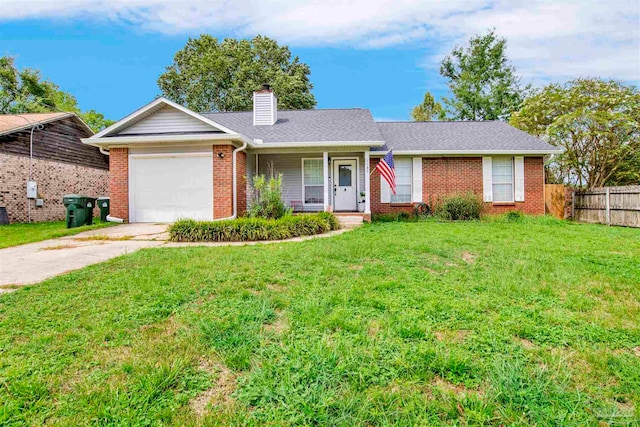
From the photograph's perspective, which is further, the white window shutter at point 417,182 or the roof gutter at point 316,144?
the white window shutter at point 417,182

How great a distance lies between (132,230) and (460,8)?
1144 centimetres

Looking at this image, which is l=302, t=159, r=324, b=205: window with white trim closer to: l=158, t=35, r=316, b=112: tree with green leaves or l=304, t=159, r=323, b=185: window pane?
l=304, t=159, r=323, b=185: window pane

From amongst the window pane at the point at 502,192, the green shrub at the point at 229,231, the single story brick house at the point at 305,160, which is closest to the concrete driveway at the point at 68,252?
the green shrub at the point at 229,231

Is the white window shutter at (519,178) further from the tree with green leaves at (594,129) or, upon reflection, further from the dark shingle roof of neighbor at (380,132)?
the tree with green leaves at (594,129)

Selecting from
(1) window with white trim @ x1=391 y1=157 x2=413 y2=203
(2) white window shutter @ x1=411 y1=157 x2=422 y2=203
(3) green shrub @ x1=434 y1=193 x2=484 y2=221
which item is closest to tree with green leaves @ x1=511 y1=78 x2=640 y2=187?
(3) green shrub @ x1=434 y1=193 x2=484 y2=221

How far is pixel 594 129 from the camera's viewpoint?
1505 cm

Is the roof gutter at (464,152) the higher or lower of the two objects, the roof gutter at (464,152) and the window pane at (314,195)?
the higher

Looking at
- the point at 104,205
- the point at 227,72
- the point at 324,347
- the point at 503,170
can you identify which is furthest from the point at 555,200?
the point at 227,72

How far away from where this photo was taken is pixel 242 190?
11438 millimetres

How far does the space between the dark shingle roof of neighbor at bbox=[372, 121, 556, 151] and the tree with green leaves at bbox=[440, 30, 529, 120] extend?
1300 centimetres

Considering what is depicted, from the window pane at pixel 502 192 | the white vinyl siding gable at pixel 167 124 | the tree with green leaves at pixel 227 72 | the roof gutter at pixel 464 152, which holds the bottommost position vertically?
the window pane at pixel 502 192

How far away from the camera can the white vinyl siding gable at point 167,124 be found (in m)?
10.9

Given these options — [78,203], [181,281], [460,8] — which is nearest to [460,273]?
[181,281]

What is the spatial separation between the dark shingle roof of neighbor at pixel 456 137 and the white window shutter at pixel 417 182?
57cm
